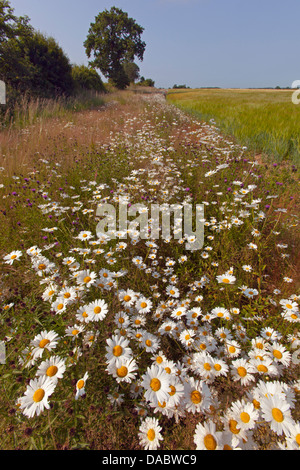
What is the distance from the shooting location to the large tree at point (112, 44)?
96.9 ft

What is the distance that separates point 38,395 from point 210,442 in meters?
0.79

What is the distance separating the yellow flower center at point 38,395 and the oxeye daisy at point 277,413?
39.1 inches

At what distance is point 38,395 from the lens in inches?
38.5

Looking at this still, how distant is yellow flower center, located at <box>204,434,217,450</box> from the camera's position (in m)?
0.85

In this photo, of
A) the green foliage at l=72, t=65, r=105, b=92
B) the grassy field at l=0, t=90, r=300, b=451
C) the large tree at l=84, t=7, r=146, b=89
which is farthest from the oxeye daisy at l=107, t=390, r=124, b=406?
the large tree at l=84, t=7, r=146, b=89

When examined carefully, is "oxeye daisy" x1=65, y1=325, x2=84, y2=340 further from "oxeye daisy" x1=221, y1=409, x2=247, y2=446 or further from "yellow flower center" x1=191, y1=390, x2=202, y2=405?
"oxeye daisy" x1=221, y1=409, x2=247, y2=446

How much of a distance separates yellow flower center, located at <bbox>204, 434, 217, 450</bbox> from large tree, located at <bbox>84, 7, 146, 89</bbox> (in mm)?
36704

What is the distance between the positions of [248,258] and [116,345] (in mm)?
1674

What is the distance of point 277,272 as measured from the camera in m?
2.21

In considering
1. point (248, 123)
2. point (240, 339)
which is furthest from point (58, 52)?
point (240, 339)

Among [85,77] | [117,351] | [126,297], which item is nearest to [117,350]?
[117,351]

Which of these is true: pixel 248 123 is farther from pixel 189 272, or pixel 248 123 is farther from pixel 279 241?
pixel 189 272

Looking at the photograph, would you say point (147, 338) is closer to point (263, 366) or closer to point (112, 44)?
point (263, 366)

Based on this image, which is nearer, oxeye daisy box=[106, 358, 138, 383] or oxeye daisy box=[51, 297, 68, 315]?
oxeye daisy box=[106, 358, 138, 383]
